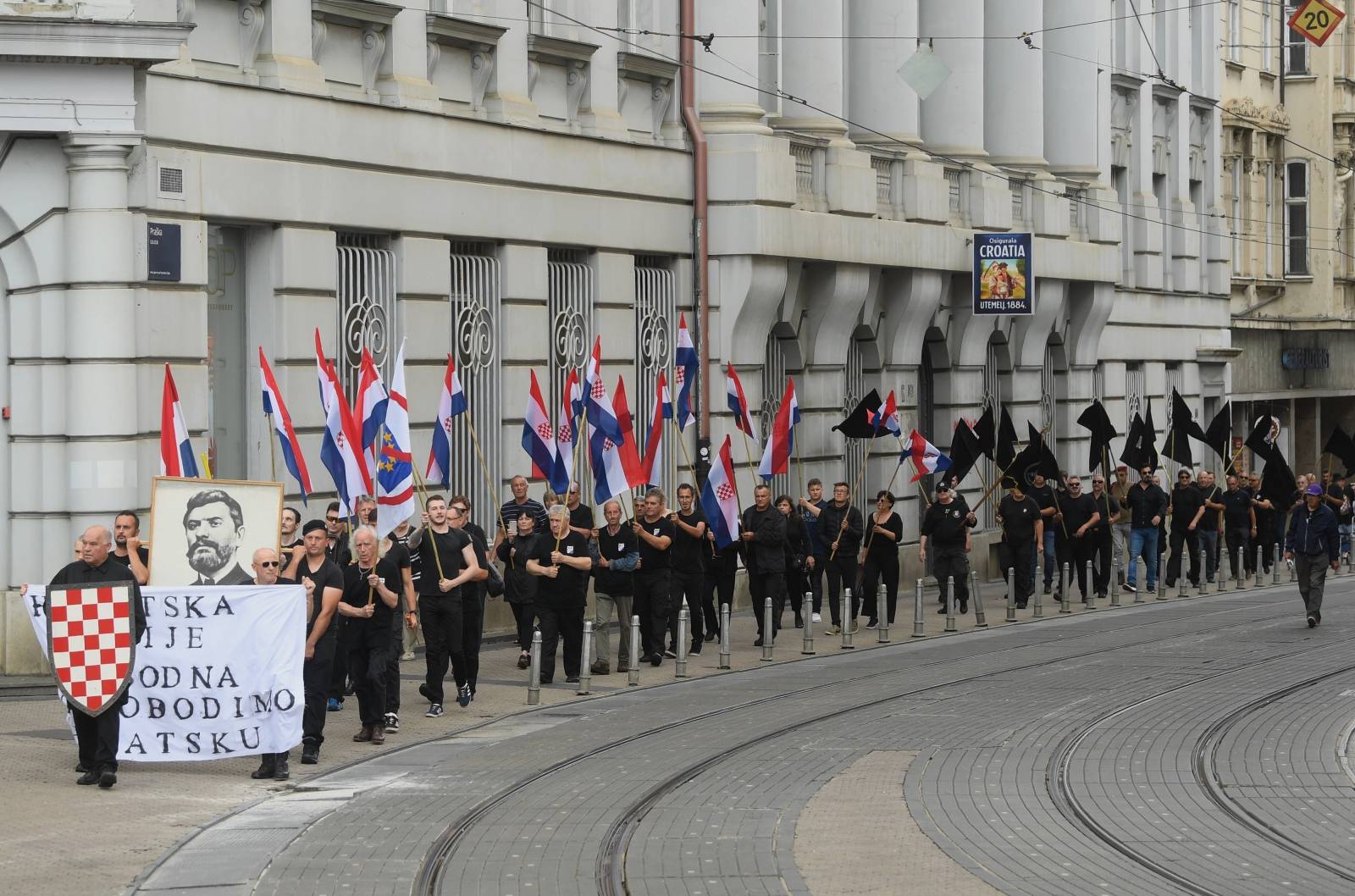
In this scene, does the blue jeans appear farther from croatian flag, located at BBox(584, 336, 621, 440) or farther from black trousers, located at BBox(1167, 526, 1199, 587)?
croatian flag, located at BBox(584, 336, 621, 440)

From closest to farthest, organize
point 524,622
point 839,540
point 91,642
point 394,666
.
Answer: point 91,642 < point 394,666 < point 524,622 < point 839,540

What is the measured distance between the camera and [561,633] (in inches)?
816

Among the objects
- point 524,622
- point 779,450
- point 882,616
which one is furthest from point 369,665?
point 779,450

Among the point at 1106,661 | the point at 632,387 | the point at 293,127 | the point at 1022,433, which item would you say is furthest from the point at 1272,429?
the point at 293,127

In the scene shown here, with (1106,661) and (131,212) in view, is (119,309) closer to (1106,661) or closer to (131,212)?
(131,212)

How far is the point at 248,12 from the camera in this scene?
829 inches

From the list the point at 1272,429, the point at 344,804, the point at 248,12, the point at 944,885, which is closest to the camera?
the point at 944,885

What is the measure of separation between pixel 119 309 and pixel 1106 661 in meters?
9.49

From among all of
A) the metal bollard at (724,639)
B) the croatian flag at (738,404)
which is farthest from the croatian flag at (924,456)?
the metal bollard at (724,639)

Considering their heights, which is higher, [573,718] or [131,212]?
[131,212]

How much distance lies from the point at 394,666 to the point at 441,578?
165 centimetres

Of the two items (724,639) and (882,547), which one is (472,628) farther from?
(882,547)

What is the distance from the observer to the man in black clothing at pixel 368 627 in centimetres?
1639

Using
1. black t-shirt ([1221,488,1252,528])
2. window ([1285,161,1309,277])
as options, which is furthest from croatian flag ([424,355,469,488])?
window ([1285,161,1309,277])
